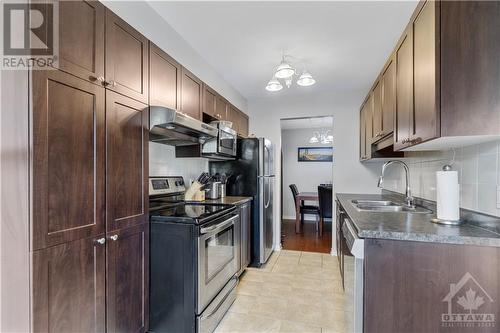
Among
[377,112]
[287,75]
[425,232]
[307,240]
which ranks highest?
[287,75]

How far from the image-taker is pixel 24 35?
111 centimetres

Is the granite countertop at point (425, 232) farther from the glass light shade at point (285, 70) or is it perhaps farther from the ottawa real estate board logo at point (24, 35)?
the ottawa real estate board logo at point (24, 35)

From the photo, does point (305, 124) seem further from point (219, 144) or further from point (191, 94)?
point (191, 94)

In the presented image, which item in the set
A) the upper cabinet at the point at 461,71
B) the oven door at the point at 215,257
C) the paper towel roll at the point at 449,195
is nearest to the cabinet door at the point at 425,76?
the upper cabinet at the point at 461,71

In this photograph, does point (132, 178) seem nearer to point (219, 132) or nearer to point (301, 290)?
point (219, 132)

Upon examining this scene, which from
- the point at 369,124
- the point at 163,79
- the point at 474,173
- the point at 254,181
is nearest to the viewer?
the point at 474,173

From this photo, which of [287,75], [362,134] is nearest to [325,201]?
[362,134]

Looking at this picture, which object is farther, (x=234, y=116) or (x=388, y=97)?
(x=234, y=116)

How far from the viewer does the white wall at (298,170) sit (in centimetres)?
644

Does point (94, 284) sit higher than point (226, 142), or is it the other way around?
point (226, 142)

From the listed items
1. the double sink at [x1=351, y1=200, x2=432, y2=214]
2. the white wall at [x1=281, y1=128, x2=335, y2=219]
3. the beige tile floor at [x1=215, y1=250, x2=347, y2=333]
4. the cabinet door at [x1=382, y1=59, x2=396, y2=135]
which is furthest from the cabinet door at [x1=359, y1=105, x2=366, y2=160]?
the white wall at [x1=281, y1=128, x2=335, y2=219]

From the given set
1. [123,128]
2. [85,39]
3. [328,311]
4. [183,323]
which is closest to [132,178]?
[123,128]

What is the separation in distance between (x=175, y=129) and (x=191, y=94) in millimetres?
579

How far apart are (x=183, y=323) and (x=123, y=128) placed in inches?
54.3
